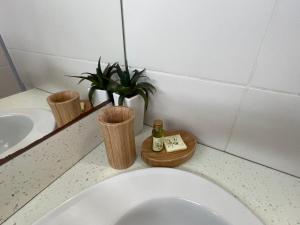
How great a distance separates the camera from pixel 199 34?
48 cm

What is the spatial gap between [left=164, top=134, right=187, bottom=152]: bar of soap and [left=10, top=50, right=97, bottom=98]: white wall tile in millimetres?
293

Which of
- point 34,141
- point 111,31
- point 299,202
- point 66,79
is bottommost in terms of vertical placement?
point 299,202

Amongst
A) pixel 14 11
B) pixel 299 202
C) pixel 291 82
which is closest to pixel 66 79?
pixel 14 11

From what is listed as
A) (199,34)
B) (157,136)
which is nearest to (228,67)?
(199,34)

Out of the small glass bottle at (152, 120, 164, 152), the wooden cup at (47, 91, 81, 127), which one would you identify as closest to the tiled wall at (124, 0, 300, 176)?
the small glass bottle at (152, 120, 164, 152)

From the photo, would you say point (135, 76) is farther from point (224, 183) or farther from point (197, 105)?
point (224, 183)

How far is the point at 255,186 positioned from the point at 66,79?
0.60 meters

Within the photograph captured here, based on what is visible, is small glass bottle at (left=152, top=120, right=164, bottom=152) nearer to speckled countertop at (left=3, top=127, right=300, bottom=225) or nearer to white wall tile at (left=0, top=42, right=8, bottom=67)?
speckled countertop at (left=3, top=127, right=300, bottom=225)

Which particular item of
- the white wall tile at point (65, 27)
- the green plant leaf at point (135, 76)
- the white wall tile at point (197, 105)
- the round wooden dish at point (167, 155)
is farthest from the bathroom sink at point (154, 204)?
the white wall tile at point (65, 27)

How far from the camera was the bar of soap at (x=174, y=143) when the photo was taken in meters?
0.57

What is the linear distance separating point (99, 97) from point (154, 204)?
360 millimetres

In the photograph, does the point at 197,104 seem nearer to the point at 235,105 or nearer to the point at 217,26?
the point at 235,105

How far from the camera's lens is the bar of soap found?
0.57 meters

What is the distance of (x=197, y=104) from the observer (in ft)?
1.86
